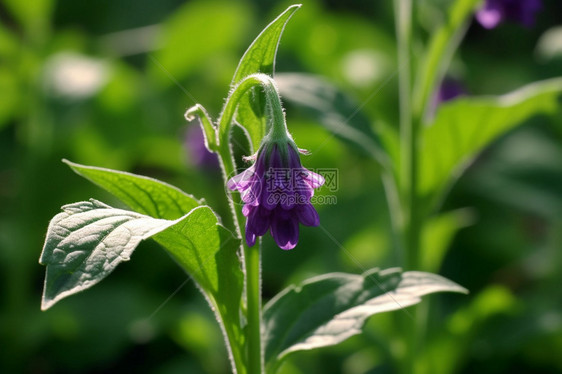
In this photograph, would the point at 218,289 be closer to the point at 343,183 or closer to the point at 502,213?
the point at 343,183

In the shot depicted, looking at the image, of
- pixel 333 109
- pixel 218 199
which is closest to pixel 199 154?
pixel 218 199

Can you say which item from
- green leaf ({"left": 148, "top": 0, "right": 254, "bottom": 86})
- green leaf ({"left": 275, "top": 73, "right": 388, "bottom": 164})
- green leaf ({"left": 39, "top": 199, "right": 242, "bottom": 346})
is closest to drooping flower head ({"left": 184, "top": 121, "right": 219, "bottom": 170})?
green leaf ({"left": 148, "top": 0, "right": 254, "bottom": 86})

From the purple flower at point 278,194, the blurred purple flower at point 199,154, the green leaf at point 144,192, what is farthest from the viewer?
the blurred purple flower at point 199,154

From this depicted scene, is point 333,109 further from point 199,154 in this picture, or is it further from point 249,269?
point 199,154

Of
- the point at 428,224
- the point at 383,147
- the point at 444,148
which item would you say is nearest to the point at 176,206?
the point at 383,147

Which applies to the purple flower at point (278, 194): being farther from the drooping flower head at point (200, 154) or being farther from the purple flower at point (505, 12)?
the drooping flower head at point (200, 154)

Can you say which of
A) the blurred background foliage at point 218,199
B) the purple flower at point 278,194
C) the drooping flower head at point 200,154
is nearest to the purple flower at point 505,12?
the blurred background foliage at point 218,199
